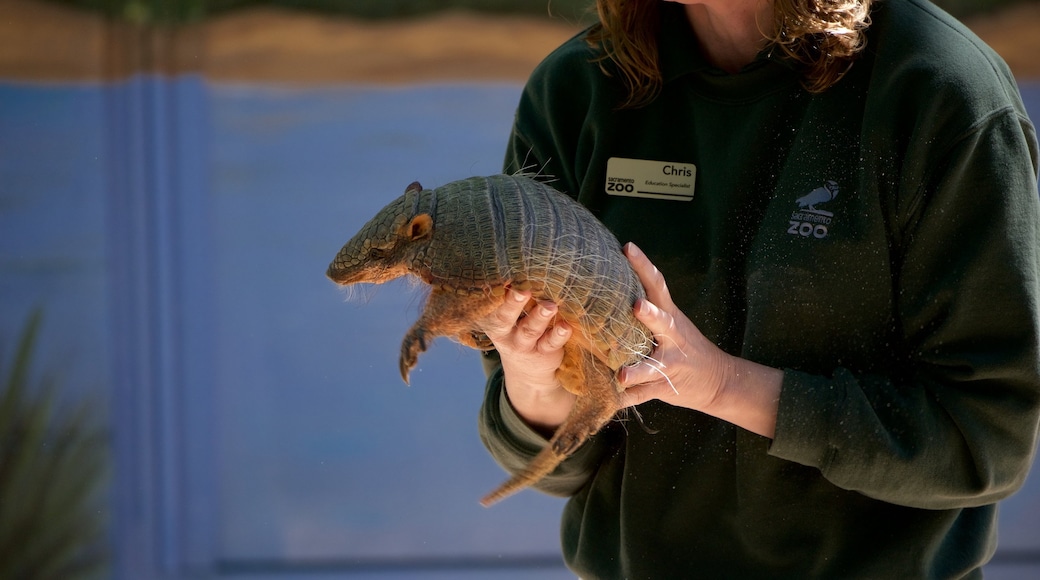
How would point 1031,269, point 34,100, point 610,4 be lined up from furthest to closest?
point 34,100, point 610,4, point 1031,269

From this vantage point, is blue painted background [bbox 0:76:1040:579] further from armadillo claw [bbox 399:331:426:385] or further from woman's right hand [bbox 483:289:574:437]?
armadillo claw [bbox 399:331:426:385]

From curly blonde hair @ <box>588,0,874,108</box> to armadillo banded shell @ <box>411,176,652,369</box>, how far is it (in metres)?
0.38

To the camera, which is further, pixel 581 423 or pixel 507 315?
pixel 581 423

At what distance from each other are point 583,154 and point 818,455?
0.70 meters

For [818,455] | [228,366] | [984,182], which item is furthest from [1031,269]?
[228,366]

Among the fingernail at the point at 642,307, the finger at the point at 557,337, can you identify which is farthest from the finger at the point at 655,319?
the finger at the point at 557,337

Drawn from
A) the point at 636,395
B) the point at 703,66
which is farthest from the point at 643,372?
the point at 703,66

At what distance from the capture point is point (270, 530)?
3.97 meters

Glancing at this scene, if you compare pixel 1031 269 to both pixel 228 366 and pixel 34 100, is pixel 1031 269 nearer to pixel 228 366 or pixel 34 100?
pixel 228 366

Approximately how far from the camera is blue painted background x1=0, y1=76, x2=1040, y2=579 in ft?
12.4

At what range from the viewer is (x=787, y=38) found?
164 centimetres

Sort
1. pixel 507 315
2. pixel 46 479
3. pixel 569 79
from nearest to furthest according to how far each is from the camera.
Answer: pixel 507 315
pixel 569 79
pixel 46 479

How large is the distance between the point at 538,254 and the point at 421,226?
0.19m

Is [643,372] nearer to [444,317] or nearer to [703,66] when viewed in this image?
[444,317]
